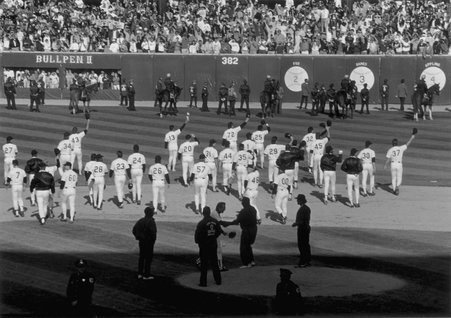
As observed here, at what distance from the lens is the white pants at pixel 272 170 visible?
1315 inches

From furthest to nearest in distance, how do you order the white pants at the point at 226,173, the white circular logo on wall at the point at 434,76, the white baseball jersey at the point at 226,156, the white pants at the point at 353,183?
the white circular logo on wall at the point at 434,76
the white pants at the point at 226,173
the white baseball jersey at the point at 226,156
the white pants at the point at 353,183

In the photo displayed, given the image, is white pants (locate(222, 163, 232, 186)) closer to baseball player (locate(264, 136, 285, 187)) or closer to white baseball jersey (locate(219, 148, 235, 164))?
white baseball jersey (locate(219, 148, 235, 164))

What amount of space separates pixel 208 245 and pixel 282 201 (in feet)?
23.2

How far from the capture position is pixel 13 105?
46.0 metres

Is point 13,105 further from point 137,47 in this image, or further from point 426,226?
point 426,226

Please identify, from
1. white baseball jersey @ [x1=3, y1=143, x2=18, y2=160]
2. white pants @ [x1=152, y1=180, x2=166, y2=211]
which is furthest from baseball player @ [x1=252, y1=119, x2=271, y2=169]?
white baseball jersey @ [x1=3, y1=143, x2=18, y2=160]

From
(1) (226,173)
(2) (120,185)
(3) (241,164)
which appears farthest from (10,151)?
(3) (241,164)

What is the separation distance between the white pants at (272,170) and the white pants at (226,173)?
1.39m

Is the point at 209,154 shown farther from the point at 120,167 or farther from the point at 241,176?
the point at 120,167

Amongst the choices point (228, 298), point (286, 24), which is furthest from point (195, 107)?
point (228, 298)

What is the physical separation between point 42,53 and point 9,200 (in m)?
18.6

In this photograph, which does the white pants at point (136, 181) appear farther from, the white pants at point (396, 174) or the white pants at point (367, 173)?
the white pants at point (396, 174)

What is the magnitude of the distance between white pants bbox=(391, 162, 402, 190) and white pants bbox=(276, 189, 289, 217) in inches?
207

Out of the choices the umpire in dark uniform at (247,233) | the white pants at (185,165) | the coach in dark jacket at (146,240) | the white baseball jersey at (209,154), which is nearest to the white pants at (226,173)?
the white baseball jersey at (209,154)
